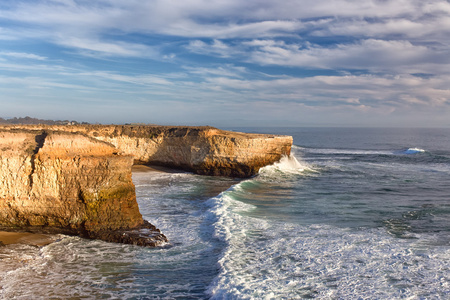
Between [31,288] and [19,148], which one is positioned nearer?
[31,288]

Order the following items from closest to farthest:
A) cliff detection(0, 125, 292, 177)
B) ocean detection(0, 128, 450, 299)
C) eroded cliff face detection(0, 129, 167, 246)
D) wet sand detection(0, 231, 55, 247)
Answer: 1. ocean detection(0, 128, 450, 299)
2. wet sand detection(0, 231, 55, 247)
3. eroded cliff face detection(0, 129, 167, 246)
4. cliff detection(0, 125, 292, 177)

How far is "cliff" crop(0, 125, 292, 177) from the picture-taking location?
22.0 m

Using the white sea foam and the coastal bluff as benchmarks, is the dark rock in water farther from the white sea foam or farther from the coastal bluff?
the white sea foam

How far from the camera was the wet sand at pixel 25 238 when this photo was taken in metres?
8.52

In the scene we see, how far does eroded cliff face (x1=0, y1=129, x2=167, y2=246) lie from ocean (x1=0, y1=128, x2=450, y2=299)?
0.53 metres

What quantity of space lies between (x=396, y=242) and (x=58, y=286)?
825cm

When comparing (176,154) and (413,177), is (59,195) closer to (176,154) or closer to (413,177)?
(176,154)

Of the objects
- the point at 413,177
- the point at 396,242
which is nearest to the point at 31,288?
the point at 396,242

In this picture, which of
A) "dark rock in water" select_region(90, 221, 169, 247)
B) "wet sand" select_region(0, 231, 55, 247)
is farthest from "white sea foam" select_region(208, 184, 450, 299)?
"wet sand" select_region(0, 231, 55, 247)

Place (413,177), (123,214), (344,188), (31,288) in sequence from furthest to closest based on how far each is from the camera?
(413,177)
(344,188)
(123,214)
(31,288)

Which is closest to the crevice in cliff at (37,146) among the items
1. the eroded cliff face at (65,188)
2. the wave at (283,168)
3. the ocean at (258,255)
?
the eroded cliff face at (65,188)

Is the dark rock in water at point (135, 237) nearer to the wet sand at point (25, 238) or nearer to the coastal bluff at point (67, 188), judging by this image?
the coastal bluff at point (67, 188)

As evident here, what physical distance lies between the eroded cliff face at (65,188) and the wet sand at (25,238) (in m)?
0.19

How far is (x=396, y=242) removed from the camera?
9.59 meters
